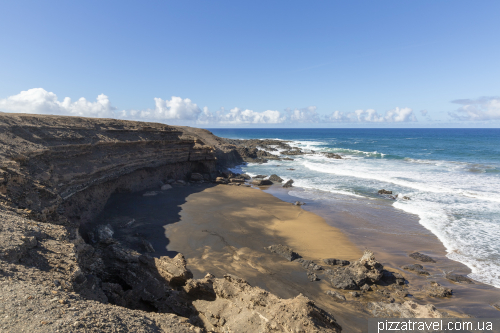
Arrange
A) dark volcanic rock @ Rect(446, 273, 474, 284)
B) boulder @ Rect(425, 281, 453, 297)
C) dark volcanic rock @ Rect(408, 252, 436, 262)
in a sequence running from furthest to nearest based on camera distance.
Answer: dark volcanic rock @ Rect(408, 252, 436, 262) < dark volcanic rock @ Rect(446, 273, 474, 284) < boulder @ Rect(425, 281, 453, 297)

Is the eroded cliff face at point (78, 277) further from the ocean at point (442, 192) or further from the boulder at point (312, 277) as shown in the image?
the ocean at point (442, 192)

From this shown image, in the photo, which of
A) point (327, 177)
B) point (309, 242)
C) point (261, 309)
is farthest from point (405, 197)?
point (261, 309)

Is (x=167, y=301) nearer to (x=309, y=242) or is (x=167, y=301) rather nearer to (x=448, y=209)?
(x=309, y=242)

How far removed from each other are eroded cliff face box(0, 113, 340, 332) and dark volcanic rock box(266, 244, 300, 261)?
5362mm

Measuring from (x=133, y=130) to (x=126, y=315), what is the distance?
2043cm

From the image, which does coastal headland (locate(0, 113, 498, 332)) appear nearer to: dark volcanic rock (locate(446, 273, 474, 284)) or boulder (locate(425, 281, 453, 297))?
boulder (locate(425, 281, 453, 297))

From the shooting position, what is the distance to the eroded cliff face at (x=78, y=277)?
3699mm

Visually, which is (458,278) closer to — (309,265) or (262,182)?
(309,265)

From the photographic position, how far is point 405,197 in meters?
20.4

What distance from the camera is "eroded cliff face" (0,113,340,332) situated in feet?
12.1

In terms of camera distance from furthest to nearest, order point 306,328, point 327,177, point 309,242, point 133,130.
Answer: point 327,177 < point 133,130 < point 309,242 < point 306,328

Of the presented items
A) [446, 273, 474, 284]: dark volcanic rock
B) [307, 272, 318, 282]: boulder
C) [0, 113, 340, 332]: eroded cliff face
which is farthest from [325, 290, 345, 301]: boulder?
[446, 273, 474, 284]: dark volcanic rock

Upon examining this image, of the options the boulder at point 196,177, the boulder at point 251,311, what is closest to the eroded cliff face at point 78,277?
the boulder at point 251,311

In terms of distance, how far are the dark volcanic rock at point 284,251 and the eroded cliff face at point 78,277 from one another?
5.36 metres
